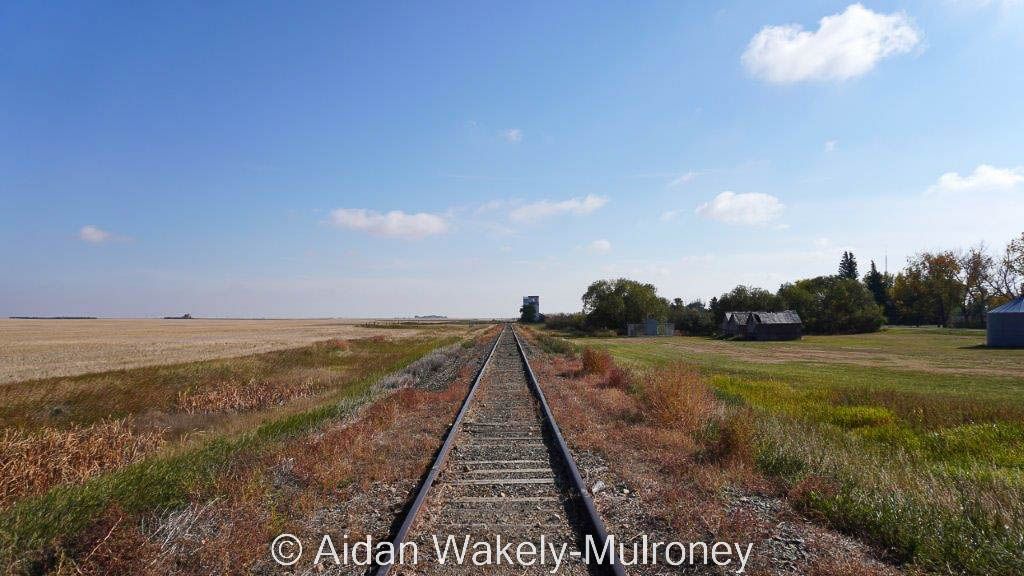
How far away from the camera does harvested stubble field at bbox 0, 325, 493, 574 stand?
4246 mm

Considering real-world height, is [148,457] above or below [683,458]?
below

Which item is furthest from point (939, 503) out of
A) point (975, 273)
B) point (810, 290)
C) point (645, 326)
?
point (975, 273)

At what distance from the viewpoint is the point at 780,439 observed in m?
7.74

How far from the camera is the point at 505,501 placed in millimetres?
5629

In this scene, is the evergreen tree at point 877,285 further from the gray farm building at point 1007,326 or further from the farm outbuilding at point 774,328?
the gray farm building at point 1007,326

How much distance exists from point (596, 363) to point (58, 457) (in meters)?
14.3

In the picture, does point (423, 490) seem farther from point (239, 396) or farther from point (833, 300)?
point (833, 300)

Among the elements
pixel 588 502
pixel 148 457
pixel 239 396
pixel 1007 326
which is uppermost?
pixel 1007 326

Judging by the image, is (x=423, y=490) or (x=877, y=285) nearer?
(x=423, y=490)

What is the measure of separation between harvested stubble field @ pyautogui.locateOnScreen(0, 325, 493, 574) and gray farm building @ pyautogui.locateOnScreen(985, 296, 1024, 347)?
4987cm

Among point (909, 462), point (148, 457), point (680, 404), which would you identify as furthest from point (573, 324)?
point (148, 457)

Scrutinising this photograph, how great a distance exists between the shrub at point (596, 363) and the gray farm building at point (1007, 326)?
44810 mm

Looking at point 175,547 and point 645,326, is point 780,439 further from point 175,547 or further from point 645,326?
point 645,326

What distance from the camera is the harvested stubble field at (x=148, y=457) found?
4.25m
